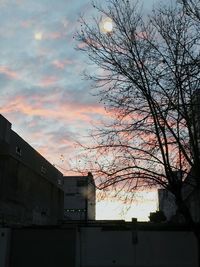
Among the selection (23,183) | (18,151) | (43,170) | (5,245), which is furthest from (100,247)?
(43,170)

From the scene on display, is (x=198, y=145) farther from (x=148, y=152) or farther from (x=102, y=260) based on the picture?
(x=102, y=260)

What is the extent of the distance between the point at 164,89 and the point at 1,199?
20475mm

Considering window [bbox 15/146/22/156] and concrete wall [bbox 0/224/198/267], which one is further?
window [bbox 15/146/22/156]

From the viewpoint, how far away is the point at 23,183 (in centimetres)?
4169

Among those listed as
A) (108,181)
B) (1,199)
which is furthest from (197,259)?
(1,199)

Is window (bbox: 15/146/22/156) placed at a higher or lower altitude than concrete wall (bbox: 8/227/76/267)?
higher

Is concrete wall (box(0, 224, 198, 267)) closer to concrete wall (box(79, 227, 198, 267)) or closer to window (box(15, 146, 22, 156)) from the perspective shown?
concrete wall (box(79, 227, 198, 267))

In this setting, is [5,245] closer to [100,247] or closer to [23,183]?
[100,247]

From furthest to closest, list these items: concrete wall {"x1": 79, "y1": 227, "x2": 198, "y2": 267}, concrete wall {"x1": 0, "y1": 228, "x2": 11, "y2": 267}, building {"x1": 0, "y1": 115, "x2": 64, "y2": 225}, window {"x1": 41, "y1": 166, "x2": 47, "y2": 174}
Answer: window {"x1": 41, "y1": 166, "x2": 47, "y2": 174} < building {"x1": 0, "y1": 115, "x2": 64, "y2": 225} < concrete wall {"x1": 0, "y1": 228, "x2": 11, "y2": 267} < concrete wall {"x1": 79, "y1": 227, "x2": 198, "y2": 267}

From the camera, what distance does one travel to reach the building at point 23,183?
36750mm

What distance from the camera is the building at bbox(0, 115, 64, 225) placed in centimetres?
3675

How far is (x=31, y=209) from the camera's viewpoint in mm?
44438

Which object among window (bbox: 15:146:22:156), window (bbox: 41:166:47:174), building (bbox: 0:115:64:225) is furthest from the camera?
window (bbox: 41:166:47:174)

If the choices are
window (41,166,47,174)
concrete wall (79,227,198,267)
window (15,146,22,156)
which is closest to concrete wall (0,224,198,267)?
concrete wall (79,227,198,267)
